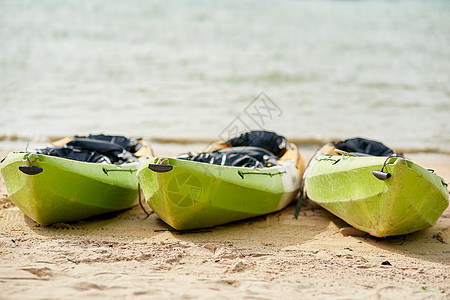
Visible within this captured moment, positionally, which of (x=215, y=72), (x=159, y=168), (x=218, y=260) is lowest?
(x=218, y=260)

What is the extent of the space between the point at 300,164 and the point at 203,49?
972cm

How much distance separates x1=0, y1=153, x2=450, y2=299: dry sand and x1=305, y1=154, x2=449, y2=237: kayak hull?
0.63 ft

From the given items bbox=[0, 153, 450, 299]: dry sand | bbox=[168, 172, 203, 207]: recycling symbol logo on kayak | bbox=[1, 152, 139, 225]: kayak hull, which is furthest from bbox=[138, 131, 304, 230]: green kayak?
bbox=[1, 152, 139, 225]: kayak hull

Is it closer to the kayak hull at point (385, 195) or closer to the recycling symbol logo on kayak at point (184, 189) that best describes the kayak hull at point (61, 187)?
the recycling symbol logo on kayak at point (184, 189)

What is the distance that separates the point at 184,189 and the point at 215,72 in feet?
28.4

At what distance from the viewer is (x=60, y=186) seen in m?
3.86

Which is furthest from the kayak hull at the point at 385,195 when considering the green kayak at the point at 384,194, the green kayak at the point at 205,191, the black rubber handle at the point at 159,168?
the black rubber handle at the point at 159,168

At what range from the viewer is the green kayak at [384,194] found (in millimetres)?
3449

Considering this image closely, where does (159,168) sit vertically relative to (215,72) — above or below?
above

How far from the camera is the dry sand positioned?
2.73 metres

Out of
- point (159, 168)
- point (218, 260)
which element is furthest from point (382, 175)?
point (159, 168)

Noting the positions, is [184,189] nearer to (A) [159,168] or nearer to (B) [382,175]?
(A) [159,168]

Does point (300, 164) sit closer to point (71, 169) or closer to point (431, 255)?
point (431, 255)

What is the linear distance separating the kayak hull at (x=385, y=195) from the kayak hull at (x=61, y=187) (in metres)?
1.84
